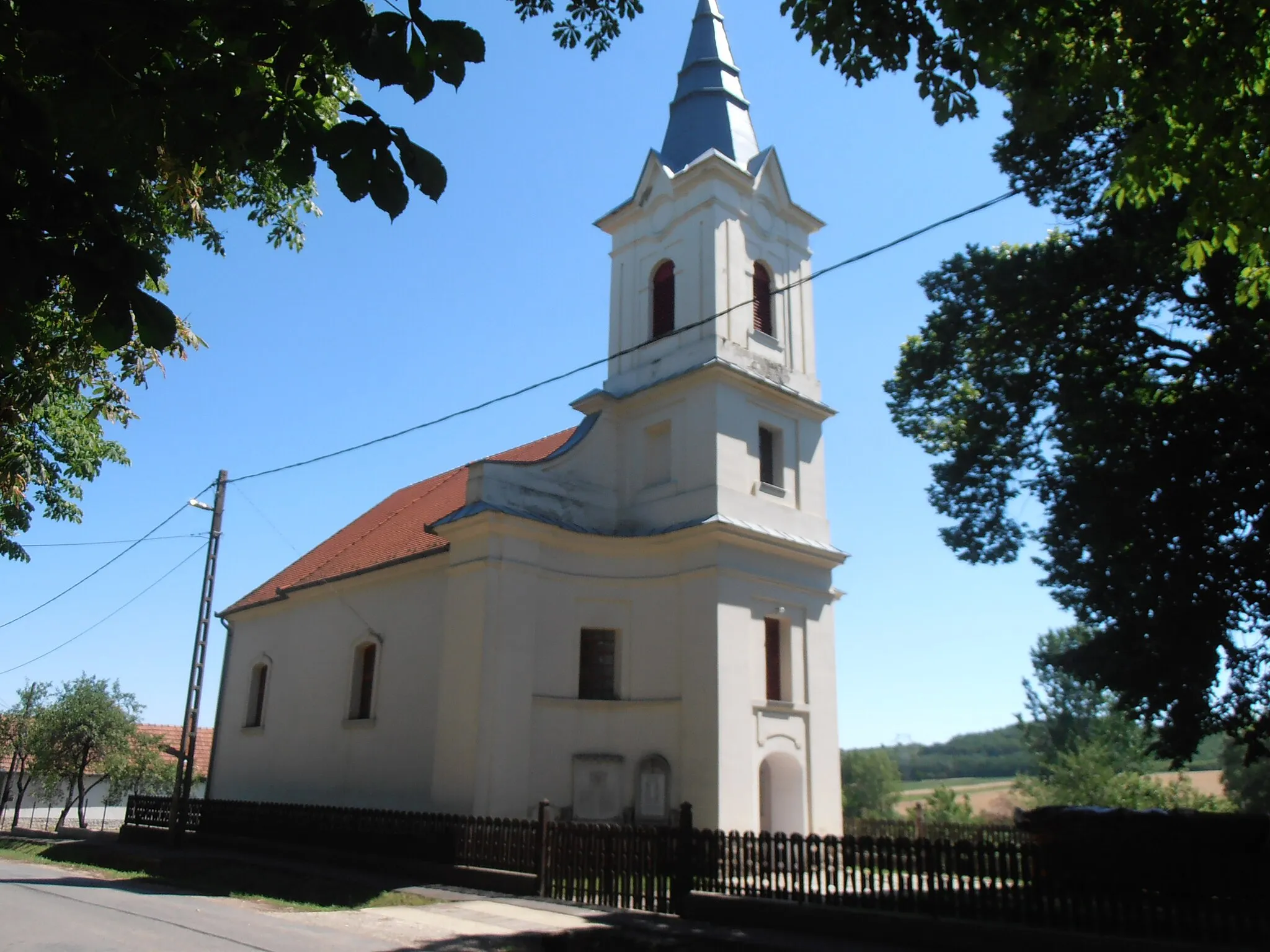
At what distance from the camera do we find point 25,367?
11438 millimetres

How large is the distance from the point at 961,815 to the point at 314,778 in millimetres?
36020

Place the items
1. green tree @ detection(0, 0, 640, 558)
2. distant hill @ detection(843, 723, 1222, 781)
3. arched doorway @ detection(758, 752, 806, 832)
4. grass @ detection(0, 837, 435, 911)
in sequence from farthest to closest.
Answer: distant hill @ detection(843, 723, 1222, 781)
arched doorway @ detection(758, 752, 806, 832)
grass @ detection(0, 837, 435, 911)
green tree @ detection(0, 0, 640, 558)

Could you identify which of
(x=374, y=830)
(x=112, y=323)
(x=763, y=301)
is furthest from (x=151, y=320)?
(x=763, y=301)

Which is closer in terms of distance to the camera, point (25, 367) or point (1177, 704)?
point (25, 367)

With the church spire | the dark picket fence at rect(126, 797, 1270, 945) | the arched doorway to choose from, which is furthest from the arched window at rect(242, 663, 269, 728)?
the church spire

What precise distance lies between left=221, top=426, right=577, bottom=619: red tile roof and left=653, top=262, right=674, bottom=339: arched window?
11.8 ft

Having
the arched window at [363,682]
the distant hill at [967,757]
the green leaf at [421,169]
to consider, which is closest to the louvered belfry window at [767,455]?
the arched window at [363,682]

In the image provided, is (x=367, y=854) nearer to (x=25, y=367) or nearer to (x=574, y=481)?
(x=574, y=481)

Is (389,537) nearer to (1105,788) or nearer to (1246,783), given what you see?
(1105,788)

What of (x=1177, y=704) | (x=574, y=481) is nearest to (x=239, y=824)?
(x=574, y=481)

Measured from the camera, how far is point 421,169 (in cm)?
395

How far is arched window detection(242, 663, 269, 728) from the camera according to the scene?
28609 millimetres

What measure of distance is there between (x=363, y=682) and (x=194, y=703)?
4436 millimetres

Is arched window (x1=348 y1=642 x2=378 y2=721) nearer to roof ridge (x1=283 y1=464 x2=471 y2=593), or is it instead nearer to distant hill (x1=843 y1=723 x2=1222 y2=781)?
roof ridge (x1=283 y1=464 x2=471 y2=593)
